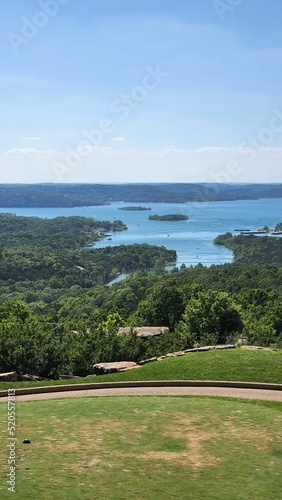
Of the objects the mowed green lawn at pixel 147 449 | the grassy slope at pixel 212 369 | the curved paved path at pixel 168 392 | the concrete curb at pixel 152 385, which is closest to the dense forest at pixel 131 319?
the grassy slope at pixel 212 369

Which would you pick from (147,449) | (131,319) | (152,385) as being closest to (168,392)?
(152,385)

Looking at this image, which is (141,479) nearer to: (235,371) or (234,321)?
(235,371)

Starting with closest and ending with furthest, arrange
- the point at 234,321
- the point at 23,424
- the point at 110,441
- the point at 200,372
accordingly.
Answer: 1. the point at 110,441
2. the point at 23,424
3. the point at 200,372
4. the point at 234,321

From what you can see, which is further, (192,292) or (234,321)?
(192,292)

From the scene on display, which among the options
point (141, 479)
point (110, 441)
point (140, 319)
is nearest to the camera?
point (141, 479)

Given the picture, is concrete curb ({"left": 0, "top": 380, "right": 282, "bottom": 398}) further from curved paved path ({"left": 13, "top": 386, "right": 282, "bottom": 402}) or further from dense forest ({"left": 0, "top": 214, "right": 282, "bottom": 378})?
dense forest ({"left": 0, "top": 214, "right": 282, "bottom": 378})

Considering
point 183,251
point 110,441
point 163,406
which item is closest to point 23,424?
point 110,441

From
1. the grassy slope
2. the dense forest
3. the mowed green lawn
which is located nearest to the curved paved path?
the mowed green lawn
